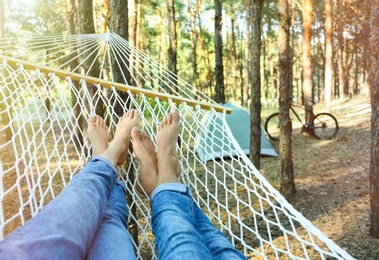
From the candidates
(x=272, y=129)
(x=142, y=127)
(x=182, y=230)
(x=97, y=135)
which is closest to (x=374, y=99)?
(x=142, y=127)

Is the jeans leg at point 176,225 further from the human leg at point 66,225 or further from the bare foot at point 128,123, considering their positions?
the bare foot at point 128,123

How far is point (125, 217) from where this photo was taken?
3.23 feet

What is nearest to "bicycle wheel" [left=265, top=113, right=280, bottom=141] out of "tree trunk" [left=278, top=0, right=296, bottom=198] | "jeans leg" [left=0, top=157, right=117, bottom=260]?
"tree trunk" [left=278, top=0, right=296, bottom=198]

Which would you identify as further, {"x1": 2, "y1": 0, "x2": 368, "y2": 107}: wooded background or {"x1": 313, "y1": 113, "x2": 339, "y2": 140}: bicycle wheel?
{"x1": 2, "y1": 0, "x2": 368, "y2": 107}: wooded background

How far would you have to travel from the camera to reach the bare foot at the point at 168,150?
122cm

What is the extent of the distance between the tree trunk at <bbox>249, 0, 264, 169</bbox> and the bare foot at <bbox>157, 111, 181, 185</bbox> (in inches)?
99.8

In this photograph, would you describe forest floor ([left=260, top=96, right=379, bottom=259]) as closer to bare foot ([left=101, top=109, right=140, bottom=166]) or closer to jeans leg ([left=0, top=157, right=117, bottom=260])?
bare foot ([left=101, top=109, right=140, bottom=166])

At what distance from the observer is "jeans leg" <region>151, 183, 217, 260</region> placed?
0.78 meters

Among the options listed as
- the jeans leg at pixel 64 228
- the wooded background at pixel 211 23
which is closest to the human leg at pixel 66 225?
the jeans leg at pixel 64 228

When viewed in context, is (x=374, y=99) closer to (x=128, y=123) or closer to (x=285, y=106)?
(x=285, y=106)

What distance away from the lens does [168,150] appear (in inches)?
55.4

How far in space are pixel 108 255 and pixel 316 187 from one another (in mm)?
3103

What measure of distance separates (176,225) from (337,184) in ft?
10.1

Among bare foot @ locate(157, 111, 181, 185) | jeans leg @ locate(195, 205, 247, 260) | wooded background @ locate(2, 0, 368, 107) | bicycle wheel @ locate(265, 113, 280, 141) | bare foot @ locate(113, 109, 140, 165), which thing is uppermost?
wooded background @ locate(2, 0, 368, 107)
